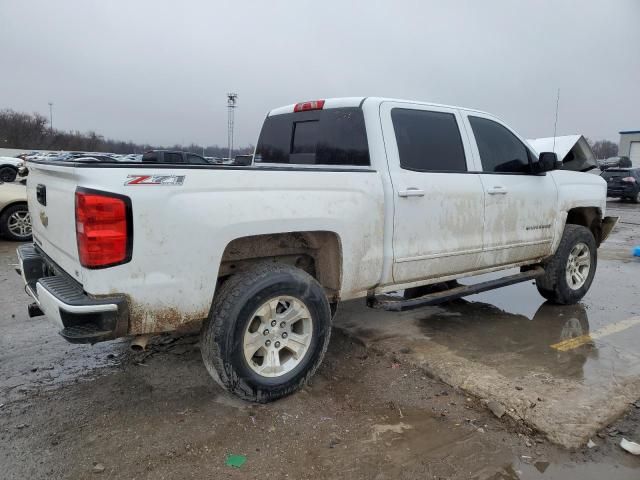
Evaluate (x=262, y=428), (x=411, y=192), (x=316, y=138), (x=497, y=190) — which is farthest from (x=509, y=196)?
(x=262, y=428)

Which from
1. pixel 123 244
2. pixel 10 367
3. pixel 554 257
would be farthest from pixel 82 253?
pixel 554 257

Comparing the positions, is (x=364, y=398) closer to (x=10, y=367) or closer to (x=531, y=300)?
(x=10, y=367)

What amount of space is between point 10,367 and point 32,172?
1.53 meters

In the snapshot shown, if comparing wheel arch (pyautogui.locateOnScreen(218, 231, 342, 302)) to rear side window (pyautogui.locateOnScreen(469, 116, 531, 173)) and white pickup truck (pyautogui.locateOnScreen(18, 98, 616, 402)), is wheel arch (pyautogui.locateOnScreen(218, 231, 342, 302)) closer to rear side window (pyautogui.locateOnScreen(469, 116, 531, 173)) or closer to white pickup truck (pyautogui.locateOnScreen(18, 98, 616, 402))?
white pickup truck (pyautogui.locateOnScreen(18, 98, 616, 402))

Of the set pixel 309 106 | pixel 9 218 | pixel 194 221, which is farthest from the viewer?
pixel 9 218

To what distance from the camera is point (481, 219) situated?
459cm

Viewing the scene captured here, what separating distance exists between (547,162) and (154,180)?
12.6 feet

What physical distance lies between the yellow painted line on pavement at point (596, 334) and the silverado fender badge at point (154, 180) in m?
3.59

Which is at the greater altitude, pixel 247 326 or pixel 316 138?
pixel 316 138

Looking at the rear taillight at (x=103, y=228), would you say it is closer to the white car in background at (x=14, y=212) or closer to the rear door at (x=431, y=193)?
the rear door at (x=431, y=193)

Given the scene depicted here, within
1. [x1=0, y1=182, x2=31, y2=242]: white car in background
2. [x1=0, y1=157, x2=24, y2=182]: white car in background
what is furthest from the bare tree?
[x1=0, y1=182, x2=31, y2=242]: white car in background

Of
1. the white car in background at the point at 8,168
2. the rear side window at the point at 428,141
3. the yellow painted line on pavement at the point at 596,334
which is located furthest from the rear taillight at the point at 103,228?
the white car in background at the point at 8,168

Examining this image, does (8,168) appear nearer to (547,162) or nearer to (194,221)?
(194,221)

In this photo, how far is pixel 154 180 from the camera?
2.79 metres
